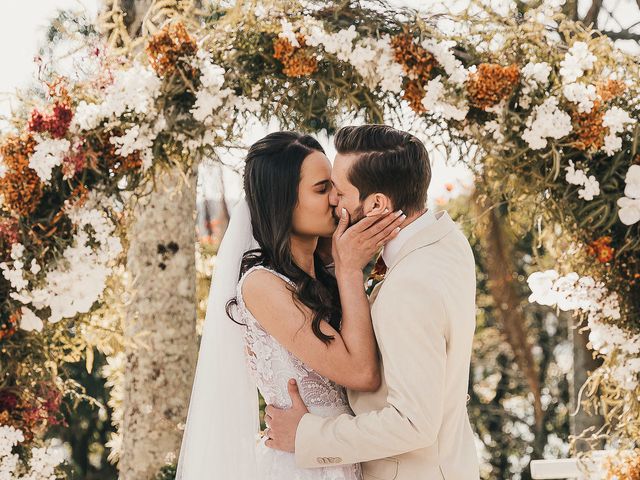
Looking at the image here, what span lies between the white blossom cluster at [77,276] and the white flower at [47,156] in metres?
0.23

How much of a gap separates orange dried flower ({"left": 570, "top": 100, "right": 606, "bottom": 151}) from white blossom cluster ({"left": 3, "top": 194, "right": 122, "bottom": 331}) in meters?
2.32

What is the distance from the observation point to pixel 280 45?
4000 mm

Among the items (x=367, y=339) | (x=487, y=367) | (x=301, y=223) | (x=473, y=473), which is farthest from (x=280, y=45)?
(x=487, y=367)

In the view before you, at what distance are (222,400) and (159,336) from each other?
7.84 feet

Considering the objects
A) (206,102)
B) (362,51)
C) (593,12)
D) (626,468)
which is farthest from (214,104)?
(593,12)

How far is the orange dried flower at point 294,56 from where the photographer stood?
4.00 m

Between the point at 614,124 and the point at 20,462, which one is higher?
the point at 614,124

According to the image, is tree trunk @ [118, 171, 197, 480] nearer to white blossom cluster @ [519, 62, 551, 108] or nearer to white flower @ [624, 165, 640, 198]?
white blossom cluster @ [519, 62, 551, 108]

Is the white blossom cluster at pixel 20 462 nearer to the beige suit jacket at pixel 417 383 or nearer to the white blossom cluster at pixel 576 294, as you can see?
the beige suit jacket at pixel 417 383

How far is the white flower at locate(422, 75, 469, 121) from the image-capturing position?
4.03m

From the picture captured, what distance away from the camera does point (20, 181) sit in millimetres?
3939

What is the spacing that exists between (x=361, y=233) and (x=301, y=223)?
39 cm

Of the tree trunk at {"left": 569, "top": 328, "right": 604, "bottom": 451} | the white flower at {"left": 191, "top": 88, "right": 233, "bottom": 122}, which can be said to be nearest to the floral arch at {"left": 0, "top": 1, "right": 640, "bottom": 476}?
the white flower at {"left": 191, "top": 88, "right": 233, "bottom": 122}

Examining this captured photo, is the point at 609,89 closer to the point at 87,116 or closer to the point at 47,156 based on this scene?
the point at 87,116
